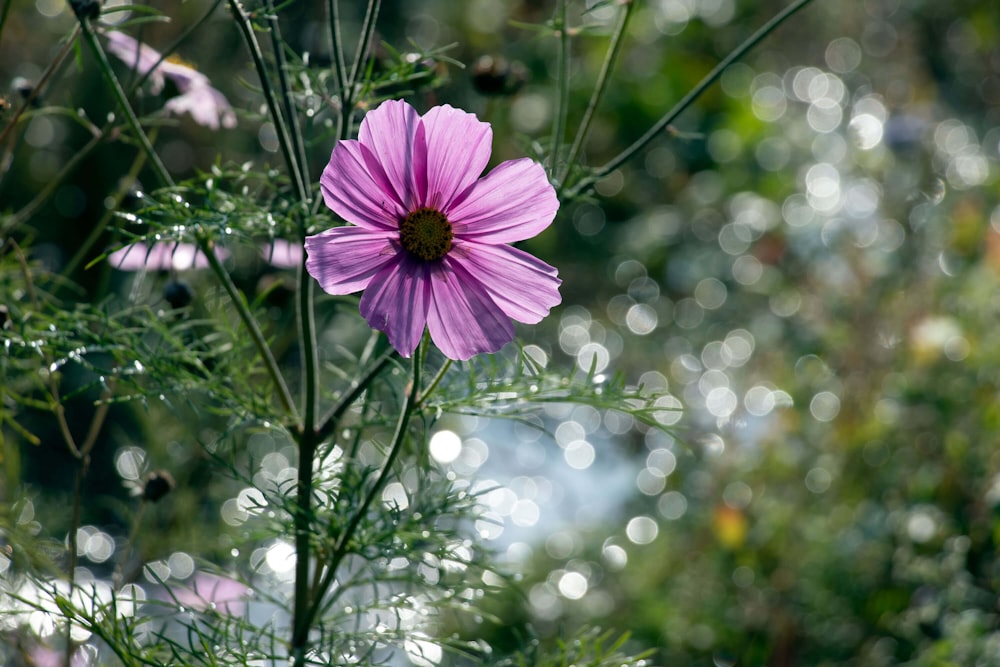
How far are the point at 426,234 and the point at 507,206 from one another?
0.12 ft

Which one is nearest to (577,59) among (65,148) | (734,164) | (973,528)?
(734,164)

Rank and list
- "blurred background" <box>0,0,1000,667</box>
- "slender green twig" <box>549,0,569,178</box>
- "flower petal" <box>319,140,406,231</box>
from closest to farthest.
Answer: "flower petal" <box>319,140,406,231</box>, "slender green twig" <box>549,0,569,178</box>, "blurred background" <box>0,0,1000,667</box>

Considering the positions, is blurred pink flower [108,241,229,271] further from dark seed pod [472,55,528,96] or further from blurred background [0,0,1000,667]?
dark seed pod [472,55,528,96]

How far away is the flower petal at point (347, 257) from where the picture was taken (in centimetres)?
44

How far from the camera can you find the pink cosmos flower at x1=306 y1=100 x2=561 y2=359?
1.47 ft

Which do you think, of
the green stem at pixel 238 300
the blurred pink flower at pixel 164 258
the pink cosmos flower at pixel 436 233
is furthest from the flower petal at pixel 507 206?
the blurred pink flower at pixel 164 258

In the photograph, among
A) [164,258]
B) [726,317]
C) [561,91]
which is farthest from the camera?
[726,317]

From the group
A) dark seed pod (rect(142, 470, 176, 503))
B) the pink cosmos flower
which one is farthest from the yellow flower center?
dark seed pod (rect(142, 470, 176, 503))

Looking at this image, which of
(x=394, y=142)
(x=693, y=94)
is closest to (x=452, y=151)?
(x=394, y=142)

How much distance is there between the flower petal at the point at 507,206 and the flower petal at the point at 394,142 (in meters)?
0.03

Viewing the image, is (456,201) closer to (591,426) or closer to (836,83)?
(591,426)

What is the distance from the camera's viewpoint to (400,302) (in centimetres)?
45

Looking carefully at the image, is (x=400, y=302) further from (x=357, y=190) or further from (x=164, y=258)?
(x=164, y=258)

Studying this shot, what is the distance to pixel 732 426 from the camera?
130cm
